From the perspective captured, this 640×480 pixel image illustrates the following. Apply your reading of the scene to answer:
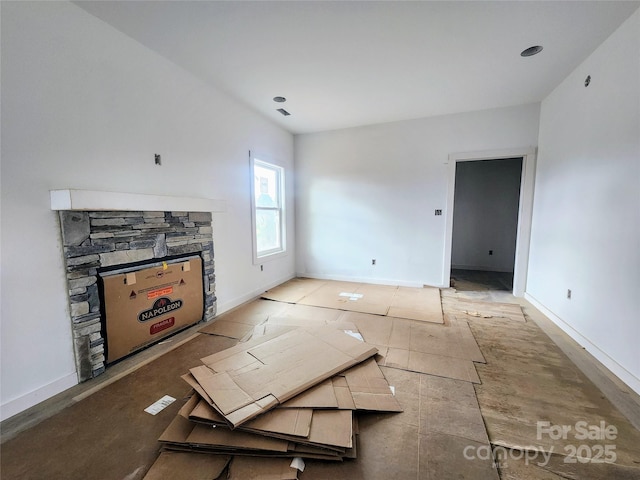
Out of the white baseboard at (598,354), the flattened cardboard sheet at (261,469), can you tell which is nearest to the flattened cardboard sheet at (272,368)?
the flattened cardboard sheet at (261,469)

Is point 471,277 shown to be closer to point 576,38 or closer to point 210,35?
point 576,38

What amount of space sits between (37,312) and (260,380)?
1.56 metres

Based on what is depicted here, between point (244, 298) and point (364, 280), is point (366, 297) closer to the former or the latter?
point (364, 280)

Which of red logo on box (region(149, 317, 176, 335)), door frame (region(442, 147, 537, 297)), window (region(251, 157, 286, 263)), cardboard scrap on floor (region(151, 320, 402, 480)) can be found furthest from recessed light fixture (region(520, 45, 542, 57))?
red logo on box (region(149, 317, 176, 335))

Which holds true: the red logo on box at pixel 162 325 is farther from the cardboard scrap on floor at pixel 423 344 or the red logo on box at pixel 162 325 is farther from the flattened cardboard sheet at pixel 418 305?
the flattened cardboard sheet at pixel 418 305

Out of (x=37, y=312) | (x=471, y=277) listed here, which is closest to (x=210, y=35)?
(x=37, y=312)

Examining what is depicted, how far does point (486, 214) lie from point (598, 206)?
355cm

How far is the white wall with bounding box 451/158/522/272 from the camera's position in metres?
5.55

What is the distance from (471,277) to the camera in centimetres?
515

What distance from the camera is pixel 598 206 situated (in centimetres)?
239

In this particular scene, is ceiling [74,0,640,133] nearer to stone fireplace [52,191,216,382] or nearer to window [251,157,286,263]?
window [251,157,286,263]

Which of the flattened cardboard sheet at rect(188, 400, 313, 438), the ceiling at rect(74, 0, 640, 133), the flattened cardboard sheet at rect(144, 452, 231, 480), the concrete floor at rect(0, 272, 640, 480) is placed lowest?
the concrete floor at rect(0, 272, 640, 480)

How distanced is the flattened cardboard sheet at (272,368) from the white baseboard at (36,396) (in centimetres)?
97

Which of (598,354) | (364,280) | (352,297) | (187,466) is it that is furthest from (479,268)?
(187,466)
